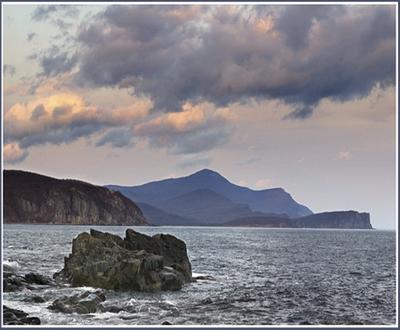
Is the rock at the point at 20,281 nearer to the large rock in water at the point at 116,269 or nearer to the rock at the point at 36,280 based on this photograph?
the rock at the point at 36,280

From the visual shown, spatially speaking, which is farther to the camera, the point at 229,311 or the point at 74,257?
the point at 74,257

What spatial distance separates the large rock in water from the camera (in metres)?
Result: 50.2

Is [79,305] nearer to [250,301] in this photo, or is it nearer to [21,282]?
[21,282]

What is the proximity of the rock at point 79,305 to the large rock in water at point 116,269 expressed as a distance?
10.3 m

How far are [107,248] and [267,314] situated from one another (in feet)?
68.5

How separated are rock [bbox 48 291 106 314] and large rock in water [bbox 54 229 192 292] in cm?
1028

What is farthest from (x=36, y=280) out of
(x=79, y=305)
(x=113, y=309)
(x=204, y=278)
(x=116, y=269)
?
(x=204, y=278)

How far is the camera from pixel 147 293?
48625 mm

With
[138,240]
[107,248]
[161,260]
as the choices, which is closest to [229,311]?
[161,260]

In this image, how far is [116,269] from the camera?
51.0 m

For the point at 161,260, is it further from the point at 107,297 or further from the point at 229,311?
the point at 229,311

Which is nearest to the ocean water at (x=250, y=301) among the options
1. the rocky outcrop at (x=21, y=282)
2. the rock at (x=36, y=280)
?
the rocky outcrop at (x=21, y=282)

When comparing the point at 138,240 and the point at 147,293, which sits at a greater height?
the point at 138,240

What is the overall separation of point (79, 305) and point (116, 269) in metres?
13.5
